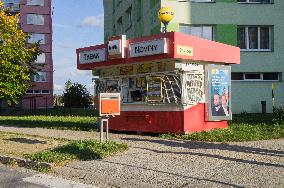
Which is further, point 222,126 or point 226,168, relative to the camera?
point 222,126

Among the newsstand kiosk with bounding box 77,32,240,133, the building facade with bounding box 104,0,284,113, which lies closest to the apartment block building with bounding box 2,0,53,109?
the building facade with bounding box 104,0,284,113

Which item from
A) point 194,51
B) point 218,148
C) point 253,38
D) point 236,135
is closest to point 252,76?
point 253,38

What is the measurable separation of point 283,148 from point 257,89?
1664 cm

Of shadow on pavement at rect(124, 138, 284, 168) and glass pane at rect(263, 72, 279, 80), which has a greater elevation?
glass pane at rect(263, 72, 279, 80)

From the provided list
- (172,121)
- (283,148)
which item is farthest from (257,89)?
(283,148)

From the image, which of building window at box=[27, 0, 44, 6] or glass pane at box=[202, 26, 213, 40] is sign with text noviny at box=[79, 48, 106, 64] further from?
building window at box=[27, 0, 44, 6]

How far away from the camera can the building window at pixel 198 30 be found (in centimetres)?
2592

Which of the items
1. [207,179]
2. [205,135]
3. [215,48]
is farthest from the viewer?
[215,48]

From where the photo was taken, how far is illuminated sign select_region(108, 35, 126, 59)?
47.8 ft

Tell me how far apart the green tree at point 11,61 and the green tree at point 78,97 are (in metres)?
11.6

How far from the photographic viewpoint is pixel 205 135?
43.6ft

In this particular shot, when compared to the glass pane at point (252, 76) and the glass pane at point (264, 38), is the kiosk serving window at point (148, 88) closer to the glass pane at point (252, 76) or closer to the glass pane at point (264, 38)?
the glass pane at point (252, 76)

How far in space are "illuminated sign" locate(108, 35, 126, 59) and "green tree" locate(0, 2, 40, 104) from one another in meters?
14.1

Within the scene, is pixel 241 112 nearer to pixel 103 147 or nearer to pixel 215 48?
pixel 215 48
